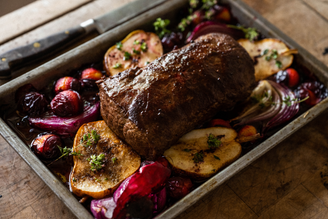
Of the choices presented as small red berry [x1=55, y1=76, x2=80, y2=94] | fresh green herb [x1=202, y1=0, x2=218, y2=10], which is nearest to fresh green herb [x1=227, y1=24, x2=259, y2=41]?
fresh green herb [x1=202, y1=0, x2=218, y2=10]

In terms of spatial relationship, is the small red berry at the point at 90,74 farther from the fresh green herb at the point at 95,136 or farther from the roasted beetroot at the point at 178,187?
the roasted beetroot at the point at 178,187

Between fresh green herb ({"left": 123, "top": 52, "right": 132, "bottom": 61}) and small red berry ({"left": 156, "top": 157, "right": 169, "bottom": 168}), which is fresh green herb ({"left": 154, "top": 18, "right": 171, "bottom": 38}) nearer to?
fresh green herb ({"left": 123, "top": 52, "right": 132, "bottom": 61})

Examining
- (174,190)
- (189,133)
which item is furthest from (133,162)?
(189,133)

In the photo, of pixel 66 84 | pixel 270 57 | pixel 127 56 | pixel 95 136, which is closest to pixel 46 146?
pixel 95 136

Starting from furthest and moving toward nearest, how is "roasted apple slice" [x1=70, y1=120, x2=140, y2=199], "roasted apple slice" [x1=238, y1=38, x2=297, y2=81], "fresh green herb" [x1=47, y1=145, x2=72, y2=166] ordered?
"roasted apple slice" [x1=238, y1=38, x2=297, y2=81] → "fresh green herb" [x1=47, y1=145, x2=72, y2=166] → "roasted apple slice" [x1=70, y1=120, x2=140, y2=199]

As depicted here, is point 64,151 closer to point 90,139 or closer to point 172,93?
point 90,139

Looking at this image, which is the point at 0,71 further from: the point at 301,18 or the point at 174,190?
the point at 301,18
